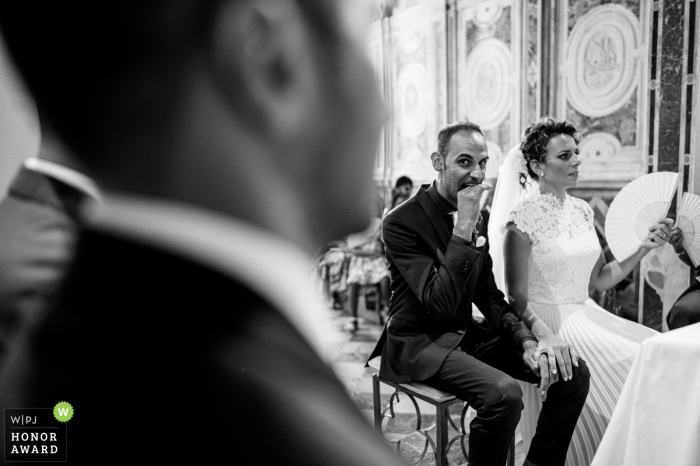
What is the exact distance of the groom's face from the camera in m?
2.13

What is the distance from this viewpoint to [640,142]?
434 cm

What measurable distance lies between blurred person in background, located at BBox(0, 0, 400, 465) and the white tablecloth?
157cm

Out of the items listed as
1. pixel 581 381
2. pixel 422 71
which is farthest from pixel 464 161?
pixel 422 71

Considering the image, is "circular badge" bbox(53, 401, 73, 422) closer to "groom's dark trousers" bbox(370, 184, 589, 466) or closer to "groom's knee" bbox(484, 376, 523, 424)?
"groom's dark trousers" bbox(370, 184, 589, 466)

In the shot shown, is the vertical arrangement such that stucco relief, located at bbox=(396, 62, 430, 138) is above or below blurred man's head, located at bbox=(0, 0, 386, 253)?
above

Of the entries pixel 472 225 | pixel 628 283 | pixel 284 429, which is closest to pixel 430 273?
pixel 472 225

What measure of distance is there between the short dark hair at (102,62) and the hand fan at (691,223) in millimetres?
3453

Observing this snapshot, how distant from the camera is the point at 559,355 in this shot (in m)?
2.08

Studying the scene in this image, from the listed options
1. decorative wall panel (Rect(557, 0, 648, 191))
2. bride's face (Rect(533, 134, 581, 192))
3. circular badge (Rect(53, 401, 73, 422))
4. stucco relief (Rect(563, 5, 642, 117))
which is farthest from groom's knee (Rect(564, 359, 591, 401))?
stucco relief (Rect(563, 5, 642, 117))

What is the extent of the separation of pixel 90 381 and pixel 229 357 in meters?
0.10

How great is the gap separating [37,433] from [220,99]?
10.7 inches

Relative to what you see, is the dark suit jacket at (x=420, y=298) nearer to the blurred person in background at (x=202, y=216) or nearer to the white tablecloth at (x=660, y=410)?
the white tablecloth at (x=660, y=410)

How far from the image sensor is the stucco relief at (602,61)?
4.36 metres

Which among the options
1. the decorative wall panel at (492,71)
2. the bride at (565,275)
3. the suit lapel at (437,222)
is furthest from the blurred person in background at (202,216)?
the decorative wall panel at (492,71)
